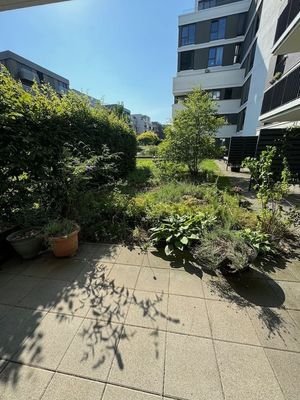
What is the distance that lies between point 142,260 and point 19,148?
2.52 meters

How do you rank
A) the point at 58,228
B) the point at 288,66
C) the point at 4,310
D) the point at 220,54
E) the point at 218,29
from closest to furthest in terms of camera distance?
the point at 4,310
the point at 58,228
the point at 288,66
the point at 218,29
the point at 220,54

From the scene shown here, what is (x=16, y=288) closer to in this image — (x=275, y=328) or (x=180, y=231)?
(x=180, y=231)

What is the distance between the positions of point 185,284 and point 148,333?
76cm

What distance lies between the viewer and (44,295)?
7.11ft

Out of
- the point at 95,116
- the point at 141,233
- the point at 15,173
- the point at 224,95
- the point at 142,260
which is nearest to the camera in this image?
the point at 142,260

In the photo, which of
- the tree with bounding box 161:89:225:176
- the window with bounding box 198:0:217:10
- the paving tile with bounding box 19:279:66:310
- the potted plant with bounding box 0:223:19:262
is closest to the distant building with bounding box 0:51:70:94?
the window with bounding box 198:0:217:10

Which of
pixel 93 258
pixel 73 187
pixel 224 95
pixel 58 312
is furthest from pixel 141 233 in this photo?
pixel 224 95

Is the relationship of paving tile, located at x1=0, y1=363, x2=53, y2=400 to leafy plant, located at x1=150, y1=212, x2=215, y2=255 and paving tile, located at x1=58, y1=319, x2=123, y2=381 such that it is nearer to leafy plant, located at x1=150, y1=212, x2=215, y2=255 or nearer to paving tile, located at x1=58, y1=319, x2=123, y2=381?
paving tile, located at x1=58, y1=319, x2=123, y2=381

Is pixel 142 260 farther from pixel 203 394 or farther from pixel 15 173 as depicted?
pixel 15 173

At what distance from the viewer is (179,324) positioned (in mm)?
1780

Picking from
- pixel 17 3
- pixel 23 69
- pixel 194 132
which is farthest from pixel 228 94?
pixel 23 69

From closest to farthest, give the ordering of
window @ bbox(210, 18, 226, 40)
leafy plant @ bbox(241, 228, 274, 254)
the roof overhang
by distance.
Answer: the roof overhang < leafy plant @ bbox(241, 228, 274, 254) < window @ bbox(210, 18, 226, 40)

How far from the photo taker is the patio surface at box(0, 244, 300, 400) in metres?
1.32

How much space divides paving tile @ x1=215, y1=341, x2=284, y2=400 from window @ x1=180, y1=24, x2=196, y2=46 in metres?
23.8
